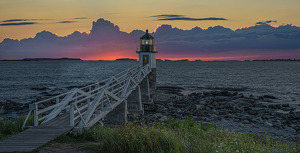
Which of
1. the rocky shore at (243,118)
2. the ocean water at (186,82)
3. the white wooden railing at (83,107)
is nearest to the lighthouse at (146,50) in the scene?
the rocky shore at (243,118)

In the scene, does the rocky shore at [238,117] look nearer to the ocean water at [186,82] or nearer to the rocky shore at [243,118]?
the rocky shore at [243,118]

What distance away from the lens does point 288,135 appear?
1454 cm

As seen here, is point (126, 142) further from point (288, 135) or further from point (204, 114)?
point (204, 114)

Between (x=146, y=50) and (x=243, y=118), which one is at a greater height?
(x=146, y=50)

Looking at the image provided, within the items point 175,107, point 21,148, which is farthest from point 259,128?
point 21,148

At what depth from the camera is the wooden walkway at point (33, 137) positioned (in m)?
6.01

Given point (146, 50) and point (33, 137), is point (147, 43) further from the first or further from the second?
point (33, 137)

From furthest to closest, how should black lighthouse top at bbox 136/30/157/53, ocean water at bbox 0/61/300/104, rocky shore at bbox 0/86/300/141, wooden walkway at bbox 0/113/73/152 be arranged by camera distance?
ocean water at bbox 0/61/300/104 < black lighthouse top at bbox 136/30/157/53 < rocky shore at bbox 0/86/300/141 < wooden walkway at bbox 0/113/73/152

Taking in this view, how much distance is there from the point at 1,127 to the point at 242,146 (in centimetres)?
815

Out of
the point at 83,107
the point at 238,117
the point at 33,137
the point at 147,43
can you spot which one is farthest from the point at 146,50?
the point at 33,137

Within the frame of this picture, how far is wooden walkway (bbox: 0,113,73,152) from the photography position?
6013mm

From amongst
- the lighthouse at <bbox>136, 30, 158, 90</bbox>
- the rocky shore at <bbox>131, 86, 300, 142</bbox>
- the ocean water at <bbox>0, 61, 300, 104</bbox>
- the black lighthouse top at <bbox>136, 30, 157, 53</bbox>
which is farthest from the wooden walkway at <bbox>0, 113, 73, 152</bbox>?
the ocean water at <bbox>0, 61, 300, 104</bbox>

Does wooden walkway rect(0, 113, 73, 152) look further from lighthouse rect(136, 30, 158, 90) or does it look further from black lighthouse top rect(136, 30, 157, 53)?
black lighthouse top rect(136, 30, 157, 53)

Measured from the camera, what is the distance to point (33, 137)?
689 centimetres
